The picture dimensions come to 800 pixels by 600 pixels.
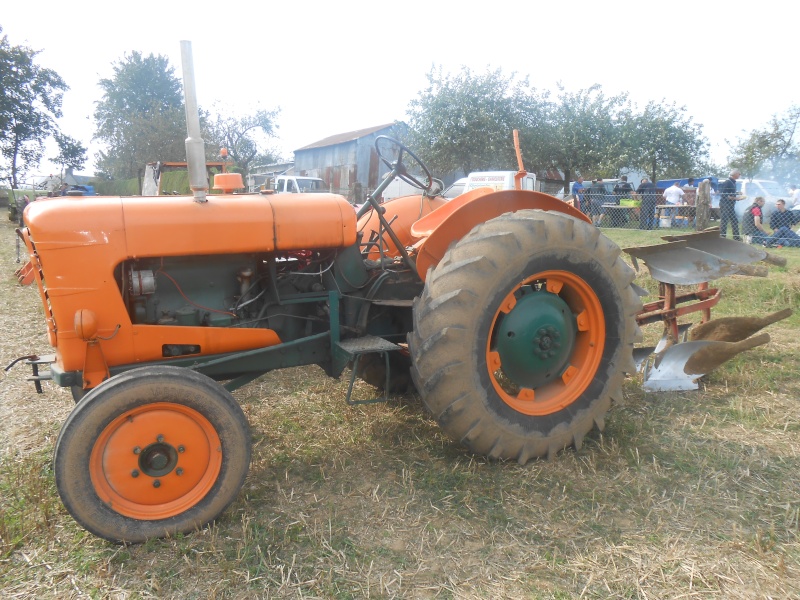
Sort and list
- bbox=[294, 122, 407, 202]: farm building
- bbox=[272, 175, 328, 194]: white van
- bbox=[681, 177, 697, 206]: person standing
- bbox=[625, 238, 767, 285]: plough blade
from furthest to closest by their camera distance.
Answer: bbox=[294, 122, 407, 202]: farm building, bbox=[272, 175, 328, 194]: white van, bbox=[681, 177, 697, 206]: person standing, bbox=[625, 238, 767, 285]: plough blade

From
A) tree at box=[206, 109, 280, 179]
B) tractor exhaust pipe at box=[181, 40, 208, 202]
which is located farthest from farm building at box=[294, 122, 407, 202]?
tractor exhaust pipe at box=[181, 40, 208, 202]

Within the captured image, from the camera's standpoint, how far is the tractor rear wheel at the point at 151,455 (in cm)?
212

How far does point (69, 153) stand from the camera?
39500mm

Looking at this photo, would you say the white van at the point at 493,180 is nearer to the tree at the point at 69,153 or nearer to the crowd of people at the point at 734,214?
the crowd of people at the point at 734,214

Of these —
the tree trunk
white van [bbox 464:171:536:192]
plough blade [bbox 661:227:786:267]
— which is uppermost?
A: white van [bbox 464:171:536:192]

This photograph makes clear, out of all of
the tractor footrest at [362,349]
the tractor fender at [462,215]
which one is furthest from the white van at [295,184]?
the tractor footrest at [362,349]

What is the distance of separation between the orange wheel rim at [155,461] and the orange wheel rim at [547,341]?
1298mm

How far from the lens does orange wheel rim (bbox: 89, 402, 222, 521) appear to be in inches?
86.4

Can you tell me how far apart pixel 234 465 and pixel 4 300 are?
6.22m

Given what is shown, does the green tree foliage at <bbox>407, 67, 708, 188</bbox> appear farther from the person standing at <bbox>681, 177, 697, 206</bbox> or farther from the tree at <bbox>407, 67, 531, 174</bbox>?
the person standing at <bbox>681, 177, 697, 206</bbox>

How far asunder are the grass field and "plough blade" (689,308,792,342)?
2.54 feet

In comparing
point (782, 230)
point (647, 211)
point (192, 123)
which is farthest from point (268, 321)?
point (647, 211)

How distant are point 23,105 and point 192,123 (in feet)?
130

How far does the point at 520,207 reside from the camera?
10.7ft
